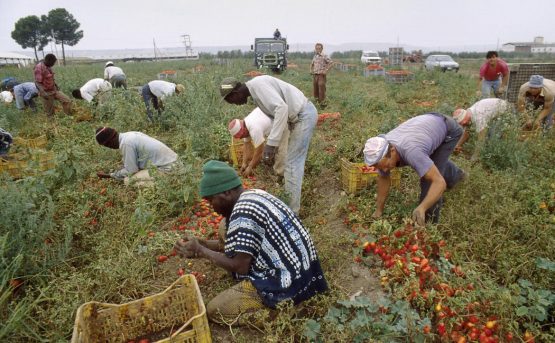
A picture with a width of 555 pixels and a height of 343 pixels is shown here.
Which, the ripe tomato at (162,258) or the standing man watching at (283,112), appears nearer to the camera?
the ripe tomato at (162,258)

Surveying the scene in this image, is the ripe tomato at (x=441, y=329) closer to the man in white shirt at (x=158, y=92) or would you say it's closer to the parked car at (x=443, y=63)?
the man in white shirt at (x=158, y=92)

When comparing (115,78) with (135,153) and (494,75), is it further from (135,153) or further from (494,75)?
(494,75)

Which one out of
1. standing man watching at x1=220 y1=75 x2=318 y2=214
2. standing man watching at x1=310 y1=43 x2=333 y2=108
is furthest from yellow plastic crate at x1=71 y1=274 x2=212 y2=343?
standing man watching at x1=310 y1=43 x2=333 y2=108

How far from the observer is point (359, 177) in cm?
435

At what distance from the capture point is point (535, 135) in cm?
507

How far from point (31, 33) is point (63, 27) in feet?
14.5

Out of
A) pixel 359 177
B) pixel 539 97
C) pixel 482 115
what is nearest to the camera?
pixel 359 177

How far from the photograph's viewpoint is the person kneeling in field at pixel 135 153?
442cm

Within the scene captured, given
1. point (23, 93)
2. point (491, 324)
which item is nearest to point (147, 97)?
point (23, 93)

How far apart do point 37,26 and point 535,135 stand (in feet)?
216

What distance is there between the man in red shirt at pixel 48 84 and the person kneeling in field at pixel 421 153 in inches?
299

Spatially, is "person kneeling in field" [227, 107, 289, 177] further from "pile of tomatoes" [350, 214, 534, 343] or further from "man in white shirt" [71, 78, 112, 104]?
"man in white shirt" [71, 78, 112, 104]

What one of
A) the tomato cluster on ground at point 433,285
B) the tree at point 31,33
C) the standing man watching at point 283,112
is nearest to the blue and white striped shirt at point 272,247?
the tomato cluster on ground at point 433,285

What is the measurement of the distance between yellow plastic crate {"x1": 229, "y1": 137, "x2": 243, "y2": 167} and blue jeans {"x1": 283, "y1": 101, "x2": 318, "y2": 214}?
1428mm
